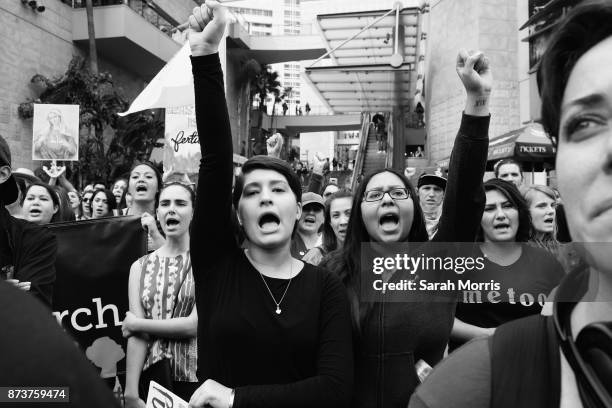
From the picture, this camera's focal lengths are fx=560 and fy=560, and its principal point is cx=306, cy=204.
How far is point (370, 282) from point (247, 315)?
0.49 meters

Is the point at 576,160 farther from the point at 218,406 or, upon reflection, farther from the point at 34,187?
the point at 34,187

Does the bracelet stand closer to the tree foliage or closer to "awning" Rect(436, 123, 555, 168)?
"awning" Rect(436, 123, 555, 168)

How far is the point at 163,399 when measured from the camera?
2246mm

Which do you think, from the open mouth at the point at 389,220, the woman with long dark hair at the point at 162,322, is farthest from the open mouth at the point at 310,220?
the open mouth at the point at 389,220

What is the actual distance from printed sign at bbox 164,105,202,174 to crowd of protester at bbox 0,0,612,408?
3197 mm

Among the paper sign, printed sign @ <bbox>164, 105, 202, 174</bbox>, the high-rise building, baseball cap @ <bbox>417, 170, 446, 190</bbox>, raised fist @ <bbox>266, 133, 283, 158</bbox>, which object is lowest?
the paper sign

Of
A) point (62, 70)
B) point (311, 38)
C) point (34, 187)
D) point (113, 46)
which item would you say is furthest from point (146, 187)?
point (311, 38)

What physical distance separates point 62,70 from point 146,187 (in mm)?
17676

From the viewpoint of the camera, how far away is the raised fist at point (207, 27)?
204cm

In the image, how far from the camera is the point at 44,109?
27.7ft

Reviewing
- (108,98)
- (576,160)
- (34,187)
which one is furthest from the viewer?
(108,98)

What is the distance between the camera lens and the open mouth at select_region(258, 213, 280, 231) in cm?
225

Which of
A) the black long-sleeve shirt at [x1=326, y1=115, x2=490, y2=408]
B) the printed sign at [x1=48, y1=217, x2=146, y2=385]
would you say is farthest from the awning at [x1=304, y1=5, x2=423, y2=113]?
the black long-sleeve shirt at [x1=326, y1=115, x2=490, y2=408]

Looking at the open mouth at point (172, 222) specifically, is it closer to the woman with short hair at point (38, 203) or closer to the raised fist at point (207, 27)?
the woman with short hair at point (38, 203)
